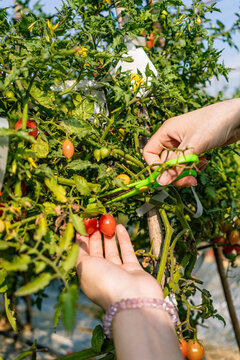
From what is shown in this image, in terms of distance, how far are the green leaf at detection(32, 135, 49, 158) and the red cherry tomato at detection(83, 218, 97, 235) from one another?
21 cm

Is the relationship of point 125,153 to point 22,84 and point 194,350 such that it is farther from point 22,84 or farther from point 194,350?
point 194,350

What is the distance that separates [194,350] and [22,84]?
2.88 ft

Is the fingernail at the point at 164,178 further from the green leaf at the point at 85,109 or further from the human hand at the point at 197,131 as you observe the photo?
the green leaf at the point at 85,109

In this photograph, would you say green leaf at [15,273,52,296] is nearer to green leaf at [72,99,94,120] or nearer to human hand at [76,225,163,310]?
human hand at [76,225,163,310]

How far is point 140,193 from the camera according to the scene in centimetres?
96

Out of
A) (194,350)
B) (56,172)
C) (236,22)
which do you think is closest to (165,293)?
(194,350)

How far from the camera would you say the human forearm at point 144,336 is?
0.69 m

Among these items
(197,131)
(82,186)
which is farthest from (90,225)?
(197,131)

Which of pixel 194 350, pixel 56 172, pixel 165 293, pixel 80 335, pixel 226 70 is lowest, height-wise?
pixel 80 335

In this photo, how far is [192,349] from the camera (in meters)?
0.97

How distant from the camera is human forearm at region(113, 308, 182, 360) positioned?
690mm

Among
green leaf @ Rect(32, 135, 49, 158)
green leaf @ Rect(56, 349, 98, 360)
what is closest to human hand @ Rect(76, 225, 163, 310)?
green leaf @ Rect(56, 349, 98, 360)

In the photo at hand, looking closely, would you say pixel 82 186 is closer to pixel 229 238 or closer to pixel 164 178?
pixel 164 178

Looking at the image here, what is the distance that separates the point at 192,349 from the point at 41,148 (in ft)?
2.38
